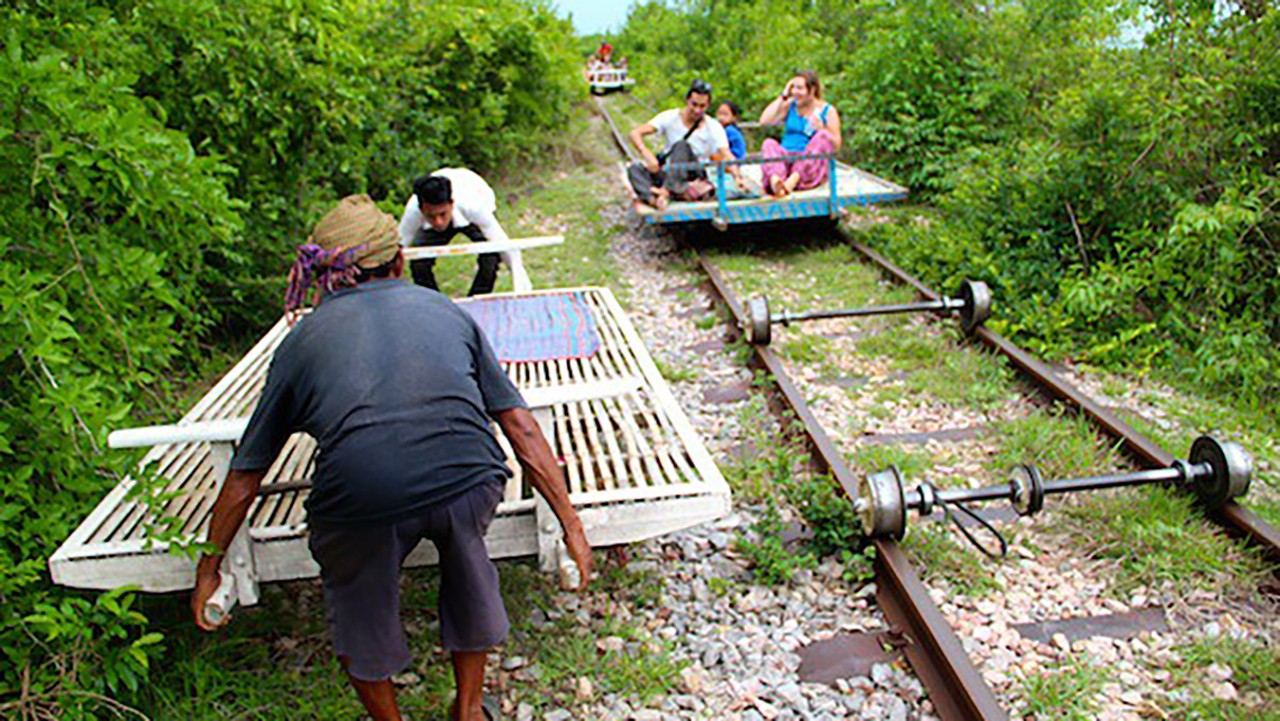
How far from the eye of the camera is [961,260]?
8.11 metres

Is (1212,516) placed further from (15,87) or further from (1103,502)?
(15,87)

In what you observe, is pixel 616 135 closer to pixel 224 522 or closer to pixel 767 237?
pixel 767 237

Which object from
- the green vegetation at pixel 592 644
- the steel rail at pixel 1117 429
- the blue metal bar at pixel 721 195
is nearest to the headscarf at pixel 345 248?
the green vegetation at pixel 592 644

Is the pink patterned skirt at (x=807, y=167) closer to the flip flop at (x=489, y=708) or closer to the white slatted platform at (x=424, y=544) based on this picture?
the white slatted platform at (x=424, y=544)

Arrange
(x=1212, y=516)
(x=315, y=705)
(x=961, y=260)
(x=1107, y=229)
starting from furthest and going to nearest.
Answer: (x=961, y=260)
(x=1107, y=229)
(x=1212, y=516)
(x=315, y=705)

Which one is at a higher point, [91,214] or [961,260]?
[91,214]

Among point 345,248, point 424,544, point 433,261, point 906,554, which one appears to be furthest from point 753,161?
point 345,248

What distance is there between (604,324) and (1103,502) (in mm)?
2641

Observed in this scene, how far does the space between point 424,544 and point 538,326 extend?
1.96 meters

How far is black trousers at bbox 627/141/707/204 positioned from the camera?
9.84 metres

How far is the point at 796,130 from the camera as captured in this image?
10148 mm

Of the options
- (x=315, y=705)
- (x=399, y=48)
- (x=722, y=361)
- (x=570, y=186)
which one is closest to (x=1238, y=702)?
(x=315, y=705)

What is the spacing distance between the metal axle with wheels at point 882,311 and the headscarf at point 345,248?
3.99 metres

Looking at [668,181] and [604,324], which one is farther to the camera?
[668,181]
